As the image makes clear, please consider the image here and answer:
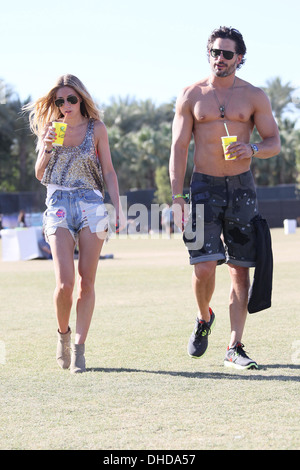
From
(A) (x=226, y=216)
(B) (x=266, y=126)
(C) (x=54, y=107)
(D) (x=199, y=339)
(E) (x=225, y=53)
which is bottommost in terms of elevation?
→ (D) (x=199, y=339)

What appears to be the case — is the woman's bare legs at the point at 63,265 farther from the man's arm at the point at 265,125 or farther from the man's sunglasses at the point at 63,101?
the man's arm at the point at 265,125

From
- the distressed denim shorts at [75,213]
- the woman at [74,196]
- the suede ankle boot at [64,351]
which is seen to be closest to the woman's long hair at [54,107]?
the woman at [74,196]

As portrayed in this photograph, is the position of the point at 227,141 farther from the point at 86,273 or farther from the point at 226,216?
the point at 86,273

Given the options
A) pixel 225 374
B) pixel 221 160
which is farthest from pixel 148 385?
pixel 221 160

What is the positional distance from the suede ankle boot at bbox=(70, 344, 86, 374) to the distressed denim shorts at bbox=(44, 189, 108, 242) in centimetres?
81

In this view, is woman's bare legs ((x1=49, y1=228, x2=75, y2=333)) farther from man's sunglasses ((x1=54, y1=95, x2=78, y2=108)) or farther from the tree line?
the tree line

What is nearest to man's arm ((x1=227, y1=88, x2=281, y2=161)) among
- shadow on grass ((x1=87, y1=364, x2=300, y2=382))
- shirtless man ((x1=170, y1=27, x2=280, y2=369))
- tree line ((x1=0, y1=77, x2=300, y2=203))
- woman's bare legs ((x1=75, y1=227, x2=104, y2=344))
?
shirtless man ((x1=170, y1=27, x2=280, y2=369))

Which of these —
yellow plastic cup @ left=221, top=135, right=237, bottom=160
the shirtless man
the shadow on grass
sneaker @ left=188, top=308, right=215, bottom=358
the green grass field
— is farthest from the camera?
sneaker @ left=188, top=308, right=215, bottom=358

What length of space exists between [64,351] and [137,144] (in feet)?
192

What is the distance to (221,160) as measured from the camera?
5.75 m

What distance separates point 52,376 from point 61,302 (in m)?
0.57

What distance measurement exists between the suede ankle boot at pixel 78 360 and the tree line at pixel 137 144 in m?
54.8

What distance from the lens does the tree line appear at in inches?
2474
